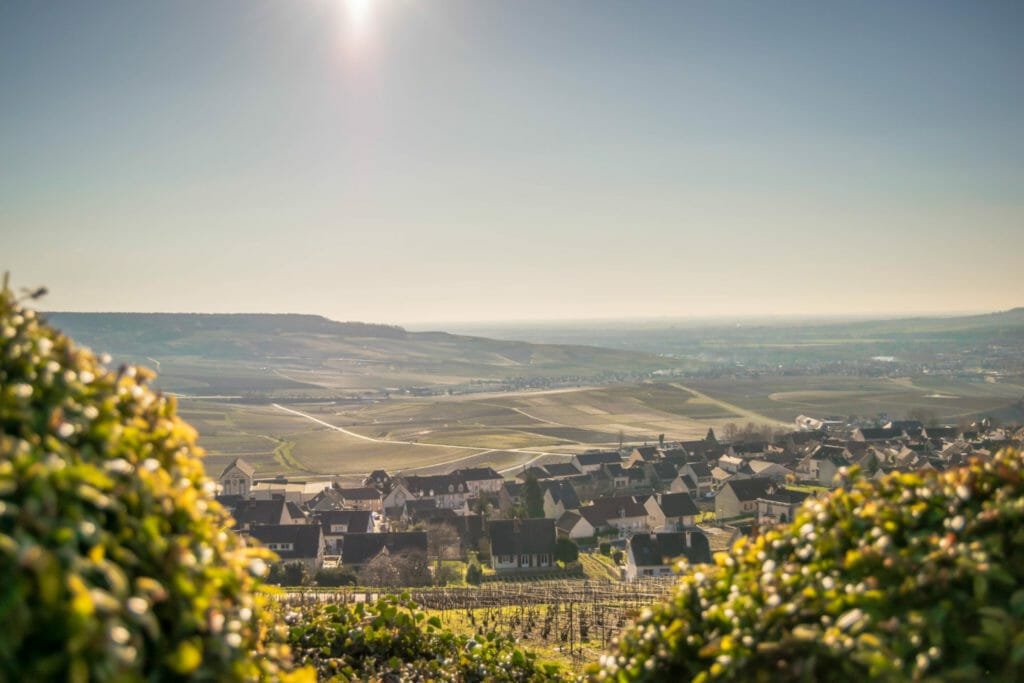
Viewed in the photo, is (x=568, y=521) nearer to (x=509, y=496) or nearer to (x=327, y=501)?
(x=509, y=496)

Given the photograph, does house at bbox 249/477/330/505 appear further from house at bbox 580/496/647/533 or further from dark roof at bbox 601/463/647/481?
dark roof at bbox 601/463/647/481

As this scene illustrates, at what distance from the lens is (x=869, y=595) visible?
11.3 ft

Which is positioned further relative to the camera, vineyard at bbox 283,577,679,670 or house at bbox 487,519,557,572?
house at bbox 487,519,557,572

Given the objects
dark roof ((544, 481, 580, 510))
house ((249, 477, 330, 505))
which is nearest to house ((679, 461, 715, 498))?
dark roof ((544, 481, 580, 510))

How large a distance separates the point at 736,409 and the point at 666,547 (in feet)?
384

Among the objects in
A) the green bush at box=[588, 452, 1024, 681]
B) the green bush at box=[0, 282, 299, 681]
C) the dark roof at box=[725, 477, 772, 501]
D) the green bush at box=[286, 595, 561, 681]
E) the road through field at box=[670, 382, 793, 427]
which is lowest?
the road through field at box=[670, 382, 793, 427]

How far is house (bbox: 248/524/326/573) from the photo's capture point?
44969mm

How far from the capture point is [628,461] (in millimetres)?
83000

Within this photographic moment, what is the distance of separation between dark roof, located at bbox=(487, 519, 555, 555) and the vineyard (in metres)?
4.72

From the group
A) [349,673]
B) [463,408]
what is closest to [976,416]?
[463,408]

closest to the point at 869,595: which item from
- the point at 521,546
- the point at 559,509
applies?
the point at 521,546

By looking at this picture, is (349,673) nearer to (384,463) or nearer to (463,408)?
(384,463)

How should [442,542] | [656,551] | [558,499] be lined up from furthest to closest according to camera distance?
[558,499]
[442,542]
[656,551]

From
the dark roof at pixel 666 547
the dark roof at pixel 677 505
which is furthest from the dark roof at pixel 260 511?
the dark roof at pixel 677 505
